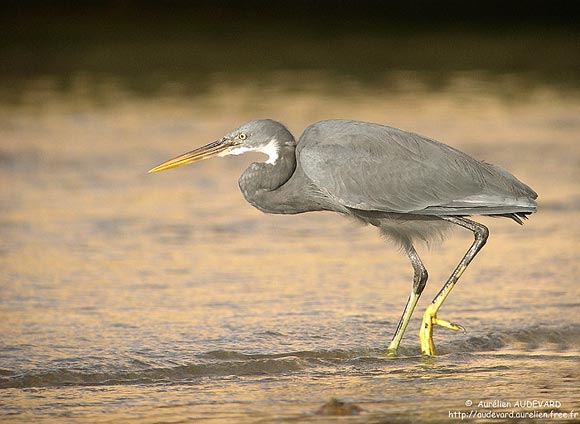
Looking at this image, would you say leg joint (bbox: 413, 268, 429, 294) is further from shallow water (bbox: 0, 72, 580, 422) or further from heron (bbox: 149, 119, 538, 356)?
shallow water (bbox: 0, 72, 580, 422)

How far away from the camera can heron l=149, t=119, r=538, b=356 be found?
7.42m

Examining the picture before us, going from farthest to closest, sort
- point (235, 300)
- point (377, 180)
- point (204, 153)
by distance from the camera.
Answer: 1. point (235, 300)
2. point (204, 153)
3. point (377, 180)

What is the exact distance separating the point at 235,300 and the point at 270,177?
4.41ft

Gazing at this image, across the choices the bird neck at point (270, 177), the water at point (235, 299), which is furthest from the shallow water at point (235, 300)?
the bird neck at point (270, 177)

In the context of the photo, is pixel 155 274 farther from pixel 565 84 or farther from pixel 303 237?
pixel 565 84

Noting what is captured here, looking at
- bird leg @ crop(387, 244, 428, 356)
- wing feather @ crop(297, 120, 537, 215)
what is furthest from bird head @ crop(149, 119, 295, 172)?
bird leg @ crop(387, 244, 428, 356)

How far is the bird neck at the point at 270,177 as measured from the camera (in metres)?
7.54

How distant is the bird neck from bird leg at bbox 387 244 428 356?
92 centimetres

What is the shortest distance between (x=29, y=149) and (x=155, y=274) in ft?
17.8

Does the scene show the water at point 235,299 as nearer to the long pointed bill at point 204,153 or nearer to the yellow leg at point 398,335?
the yellow leg at point 398,335

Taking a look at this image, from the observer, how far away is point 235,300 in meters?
8.60

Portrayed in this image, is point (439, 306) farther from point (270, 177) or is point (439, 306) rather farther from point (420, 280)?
point (270, 177)

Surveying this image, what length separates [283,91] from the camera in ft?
62.4

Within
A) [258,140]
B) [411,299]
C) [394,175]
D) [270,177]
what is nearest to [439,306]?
[411,299]
